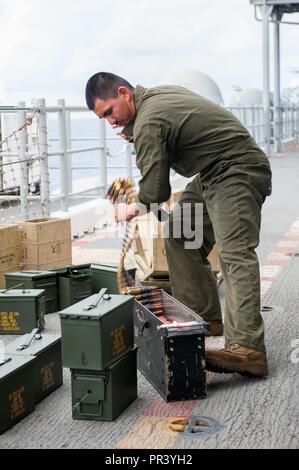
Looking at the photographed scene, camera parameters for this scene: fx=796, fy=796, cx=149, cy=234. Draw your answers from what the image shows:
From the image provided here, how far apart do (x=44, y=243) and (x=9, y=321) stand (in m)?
1.42

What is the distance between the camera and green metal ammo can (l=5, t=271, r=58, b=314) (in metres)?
5.57

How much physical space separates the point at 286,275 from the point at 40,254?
204 centimetres

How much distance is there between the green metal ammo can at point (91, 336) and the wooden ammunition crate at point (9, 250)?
2.63 metres

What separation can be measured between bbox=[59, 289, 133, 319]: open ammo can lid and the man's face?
36.7 inches

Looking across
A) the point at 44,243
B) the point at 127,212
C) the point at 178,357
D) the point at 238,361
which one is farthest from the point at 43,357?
the point at 44,243

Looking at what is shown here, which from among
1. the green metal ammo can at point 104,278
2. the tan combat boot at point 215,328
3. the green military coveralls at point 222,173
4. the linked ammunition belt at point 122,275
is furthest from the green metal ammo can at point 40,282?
the green military coveralls at point 222,173

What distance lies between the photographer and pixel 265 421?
11.2 ft

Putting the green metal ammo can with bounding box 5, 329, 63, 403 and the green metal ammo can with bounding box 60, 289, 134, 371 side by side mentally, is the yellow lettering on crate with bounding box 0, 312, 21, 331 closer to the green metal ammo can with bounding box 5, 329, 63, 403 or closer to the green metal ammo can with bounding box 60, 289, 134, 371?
the green metal ammo can with bounding box 5, 329, 63, 403

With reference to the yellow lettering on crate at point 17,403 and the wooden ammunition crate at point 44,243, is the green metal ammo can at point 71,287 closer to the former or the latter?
the wooden ammunition crate at point 44,243

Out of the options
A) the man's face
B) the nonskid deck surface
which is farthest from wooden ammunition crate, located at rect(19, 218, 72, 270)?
the man's face

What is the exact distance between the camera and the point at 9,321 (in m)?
5.10

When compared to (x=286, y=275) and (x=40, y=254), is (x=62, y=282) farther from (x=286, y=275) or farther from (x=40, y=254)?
(x=286, y=275)
